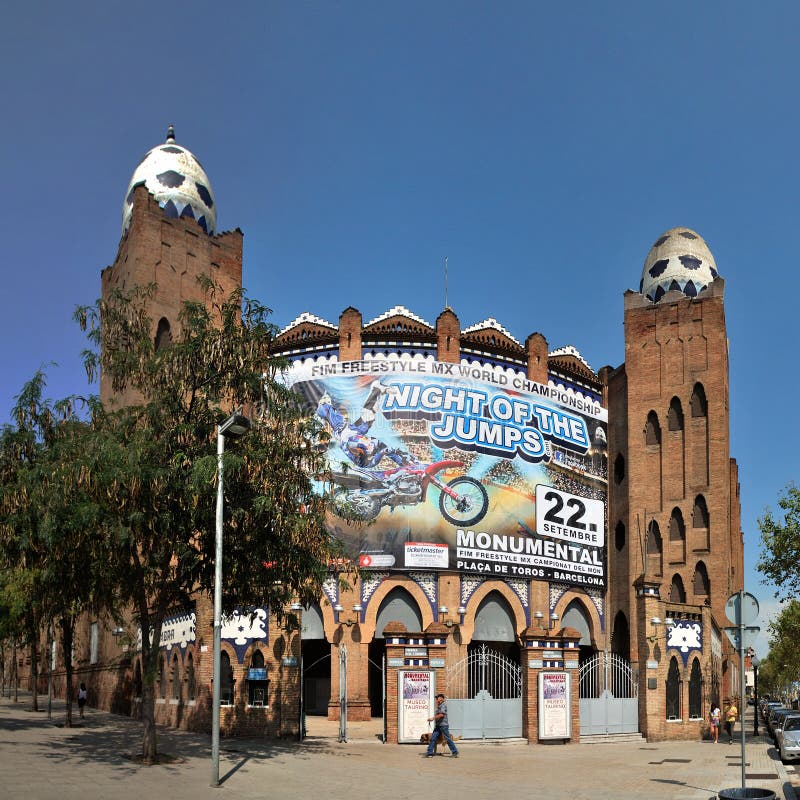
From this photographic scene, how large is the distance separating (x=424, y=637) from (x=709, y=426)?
2201 centimetres

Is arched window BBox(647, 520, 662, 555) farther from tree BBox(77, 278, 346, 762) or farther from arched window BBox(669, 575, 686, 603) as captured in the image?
tree BBox(77, 278, 346, 762)

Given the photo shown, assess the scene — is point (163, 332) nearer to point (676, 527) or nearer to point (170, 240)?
point (170, 240)

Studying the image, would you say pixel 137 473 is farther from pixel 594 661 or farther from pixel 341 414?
pixel 341 414

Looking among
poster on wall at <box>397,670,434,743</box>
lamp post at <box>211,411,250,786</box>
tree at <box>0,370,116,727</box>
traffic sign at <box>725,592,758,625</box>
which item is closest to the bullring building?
poster on wall at <box>397,670,434,743</box>

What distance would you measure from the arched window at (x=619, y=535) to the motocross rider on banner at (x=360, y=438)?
447 inches

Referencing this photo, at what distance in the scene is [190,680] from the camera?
2898cm

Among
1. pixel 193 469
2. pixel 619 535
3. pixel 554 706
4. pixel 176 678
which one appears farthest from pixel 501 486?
pixel 193 469

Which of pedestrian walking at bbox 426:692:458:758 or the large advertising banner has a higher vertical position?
the large advertising banner

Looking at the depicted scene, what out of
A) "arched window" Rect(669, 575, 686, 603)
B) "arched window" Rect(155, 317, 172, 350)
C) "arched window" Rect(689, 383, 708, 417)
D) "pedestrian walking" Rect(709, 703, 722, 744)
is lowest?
"pedestrian walking" Rect(709, 703, 722, 744)

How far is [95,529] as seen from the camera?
18297 millimetres

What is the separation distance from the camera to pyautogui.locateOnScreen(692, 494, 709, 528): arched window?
138 ft

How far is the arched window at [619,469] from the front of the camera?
43844 mm

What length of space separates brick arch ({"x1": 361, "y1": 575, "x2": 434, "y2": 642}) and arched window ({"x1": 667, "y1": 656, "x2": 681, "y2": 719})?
8.98m

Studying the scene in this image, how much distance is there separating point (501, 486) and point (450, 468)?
7.16ft
